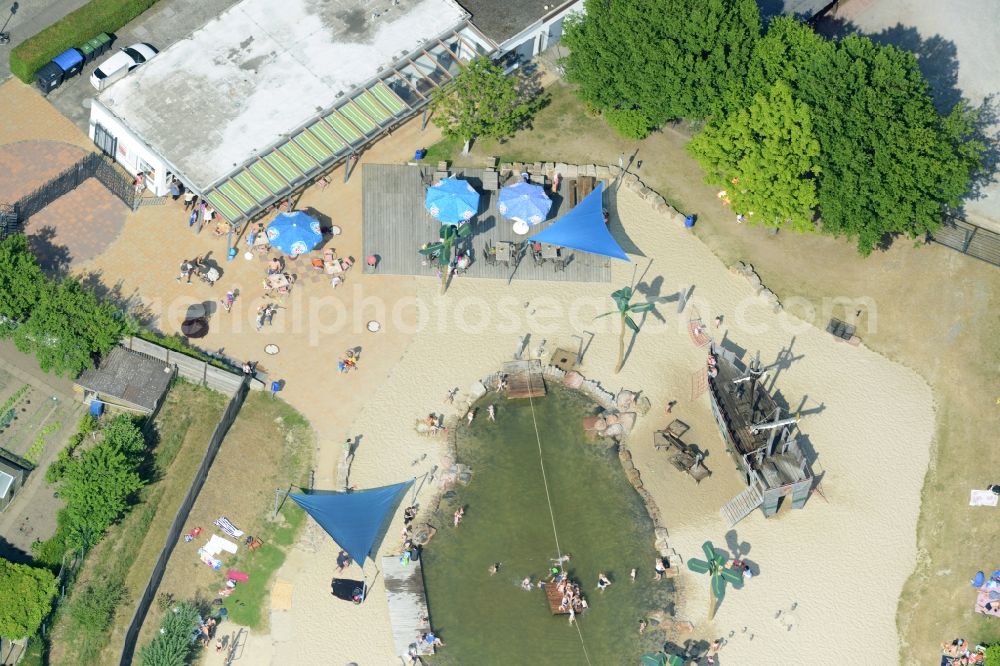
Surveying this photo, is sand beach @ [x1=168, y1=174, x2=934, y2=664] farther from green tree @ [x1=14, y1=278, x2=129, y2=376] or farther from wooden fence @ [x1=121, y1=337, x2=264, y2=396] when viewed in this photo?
green tree @ [x1=14, y1=278, x2=129, y2=376]

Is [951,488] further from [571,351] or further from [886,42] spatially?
[886,42]

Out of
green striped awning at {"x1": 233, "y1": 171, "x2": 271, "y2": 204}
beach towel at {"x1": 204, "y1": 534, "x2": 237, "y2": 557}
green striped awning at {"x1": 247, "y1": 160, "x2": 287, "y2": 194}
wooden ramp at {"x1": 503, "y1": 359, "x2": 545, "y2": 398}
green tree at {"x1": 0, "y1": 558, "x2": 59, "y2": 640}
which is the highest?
green striped awning at {"x1": 247, "y1": 160, "x2": 287, "y2": 194}

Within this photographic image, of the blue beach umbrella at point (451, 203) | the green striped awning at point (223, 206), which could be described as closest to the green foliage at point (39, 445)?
the green striped awning at point (223, 206)

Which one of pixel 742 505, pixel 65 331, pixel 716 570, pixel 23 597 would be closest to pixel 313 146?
pixel 65 331

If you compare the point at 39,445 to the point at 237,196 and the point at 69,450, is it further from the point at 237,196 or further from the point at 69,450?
the point at 237,196

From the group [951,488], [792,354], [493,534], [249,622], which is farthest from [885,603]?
[249,622]

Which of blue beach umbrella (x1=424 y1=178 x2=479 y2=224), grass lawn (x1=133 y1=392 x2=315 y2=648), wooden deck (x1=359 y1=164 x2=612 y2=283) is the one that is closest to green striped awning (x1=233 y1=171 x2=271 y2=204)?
wooden deck (x1=359 y1=164 x2=612 y2=283)
